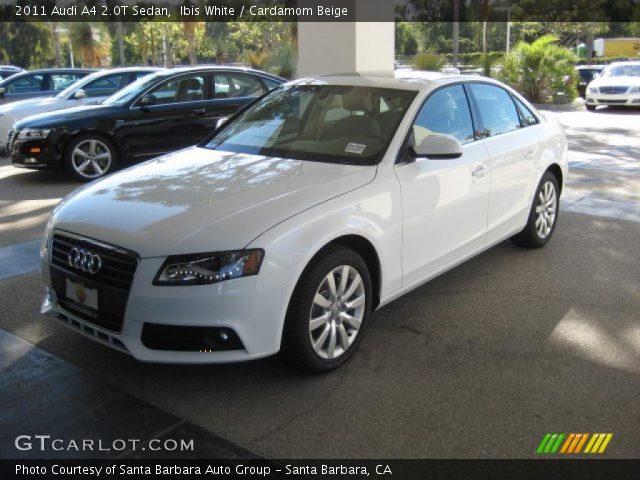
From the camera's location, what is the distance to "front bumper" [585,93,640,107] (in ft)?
61.6

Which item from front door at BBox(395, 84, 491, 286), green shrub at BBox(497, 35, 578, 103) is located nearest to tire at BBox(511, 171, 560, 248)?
front door at BBox(395, 84, 491, 286)

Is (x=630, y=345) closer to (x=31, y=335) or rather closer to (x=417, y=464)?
(x=417, y=464)

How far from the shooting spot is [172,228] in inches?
132

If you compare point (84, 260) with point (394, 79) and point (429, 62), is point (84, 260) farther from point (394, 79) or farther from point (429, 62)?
point (429, 62)

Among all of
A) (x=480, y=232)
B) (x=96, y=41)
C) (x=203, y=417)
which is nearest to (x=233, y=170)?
(x=203, y=417)

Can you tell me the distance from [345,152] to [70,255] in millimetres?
1755

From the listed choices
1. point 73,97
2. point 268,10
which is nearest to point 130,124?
point 73,97

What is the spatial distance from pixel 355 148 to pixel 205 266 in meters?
1.46

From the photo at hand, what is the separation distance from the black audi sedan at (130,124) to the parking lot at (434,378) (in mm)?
4310

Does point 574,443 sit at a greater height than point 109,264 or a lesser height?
lesser

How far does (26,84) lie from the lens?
1355cm

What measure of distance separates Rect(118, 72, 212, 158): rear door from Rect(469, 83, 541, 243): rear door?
5349 millimetres

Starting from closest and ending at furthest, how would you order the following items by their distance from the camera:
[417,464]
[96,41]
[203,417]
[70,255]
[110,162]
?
[417,464]
[203,417]
[70,255]
[110,162]
[96,41]

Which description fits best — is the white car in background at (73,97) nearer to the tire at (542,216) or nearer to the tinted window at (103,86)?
the tinted window at (103,86)
